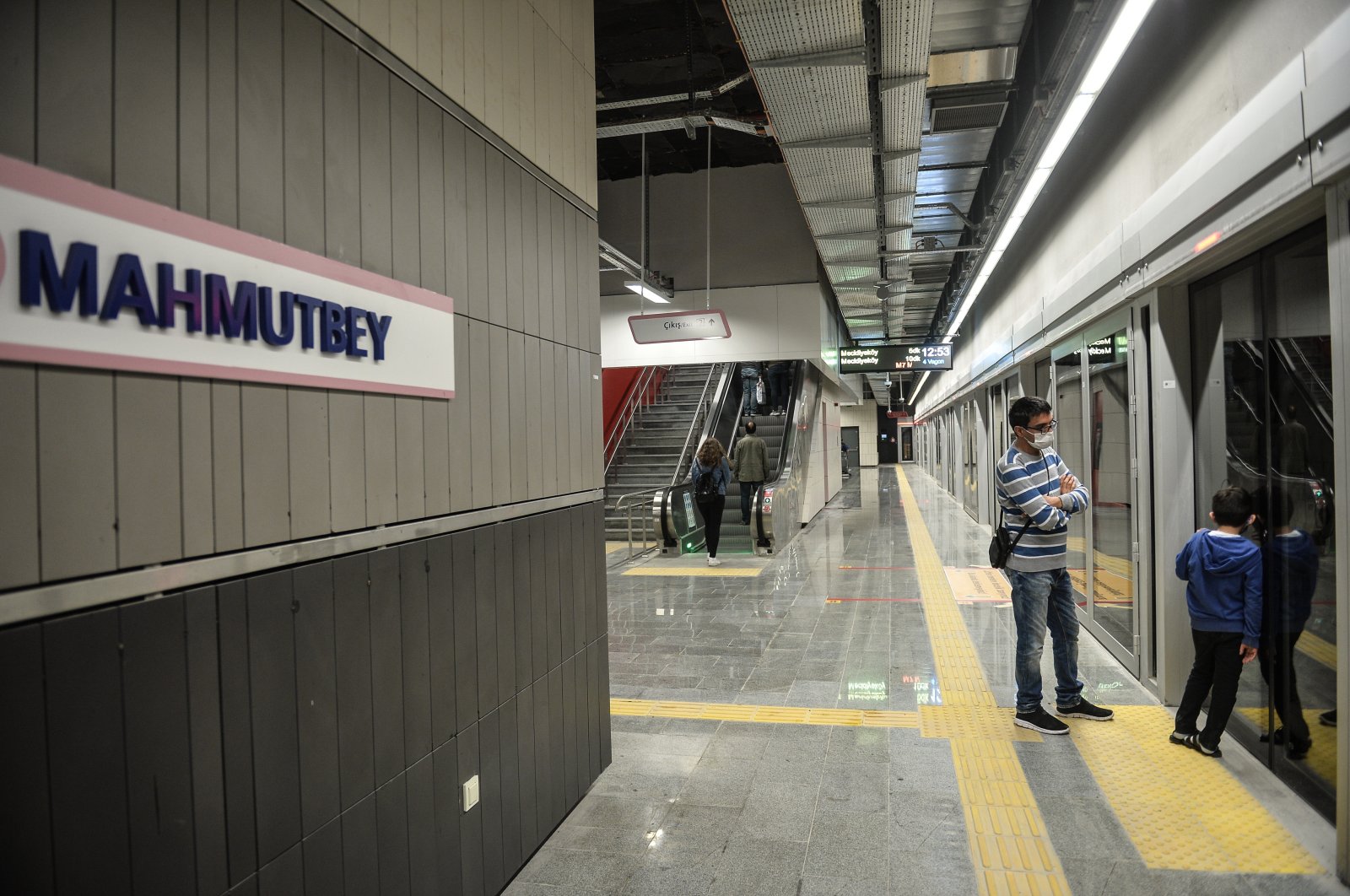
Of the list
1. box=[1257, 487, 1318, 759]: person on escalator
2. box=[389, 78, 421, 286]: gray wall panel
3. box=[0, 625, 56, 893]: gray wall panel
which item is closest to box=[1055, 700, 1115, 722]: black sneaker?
box=[1257, 487, 1318, 759]: person on escalator

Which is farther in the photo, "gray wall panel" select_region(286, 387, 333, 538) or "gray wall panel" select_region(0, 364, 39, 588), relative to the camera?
"gray wall panel" select_region(286, 387, 333, 538)

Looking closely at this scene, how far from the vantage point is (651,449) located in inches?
563

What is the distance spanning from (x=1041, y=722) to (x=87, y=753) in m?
3.83

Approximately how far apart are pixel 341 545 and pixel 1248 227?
Answer: 11.0 feet

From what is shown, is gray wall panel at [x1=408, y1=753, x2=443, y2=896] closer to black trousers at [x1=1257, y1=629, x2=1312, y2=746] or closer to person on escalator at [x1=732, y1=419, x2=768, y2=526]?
black trousers at [x1=1257, y1=629, x2=1312, y2=746]

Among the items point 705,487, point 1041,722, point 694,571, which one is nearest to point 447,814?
point 1041,722

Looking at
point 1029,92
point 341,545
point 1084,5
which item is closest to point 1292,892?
point 341,545

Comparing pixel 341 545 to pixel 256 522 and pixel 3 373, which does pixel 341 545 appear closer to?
pixel 256 522

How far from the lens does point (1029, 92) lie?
5477 millimetres

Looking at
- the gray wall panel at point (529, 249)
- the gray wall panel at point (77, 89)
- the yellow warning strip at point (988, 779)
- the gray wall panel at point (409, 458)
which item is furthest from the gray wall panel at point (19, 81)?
the yellow warning strip at point (988, 779)

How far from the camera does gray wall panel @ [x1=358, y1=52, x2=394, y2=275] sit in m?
2.08

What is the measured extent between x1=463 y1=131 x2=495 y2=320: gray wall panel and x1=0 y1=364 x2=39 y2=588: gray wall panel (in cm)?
138

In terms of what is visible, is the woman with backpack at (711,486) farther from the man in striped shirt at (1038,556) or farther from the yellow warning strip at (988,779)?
the man in striped shirt at (1038,556)

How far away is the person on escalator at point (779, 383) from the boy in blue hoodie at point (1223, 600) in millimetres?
13550
